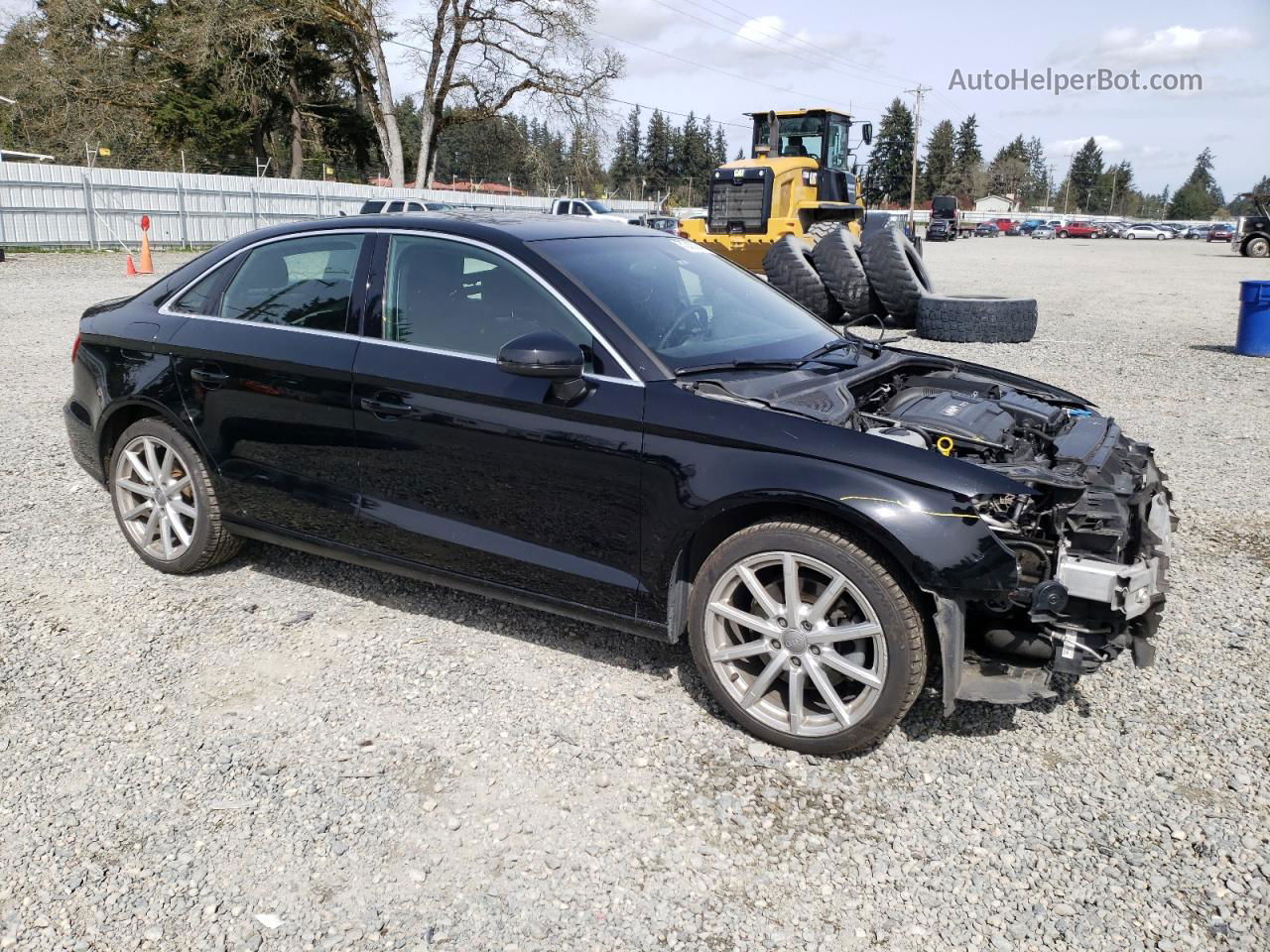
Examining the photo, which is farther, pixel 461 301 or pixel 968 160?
pixel 968 160

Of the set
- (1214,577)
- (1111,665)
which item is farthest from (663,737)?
(1214,577)

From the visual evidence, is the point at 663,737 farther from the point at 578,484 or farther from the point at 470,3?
the point at 470,3

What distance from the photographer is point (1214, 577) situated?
4.70 meters

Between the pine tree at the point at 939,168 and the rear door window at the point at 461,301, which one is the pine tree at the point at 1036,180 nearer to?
the pine tree at the point at 939,168

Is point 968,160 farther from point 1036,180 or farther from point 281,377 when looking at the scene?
point 281,377

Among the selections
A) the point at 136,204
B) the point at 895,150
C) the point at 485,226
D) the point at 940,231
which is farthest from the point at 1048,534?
the point at 895,150

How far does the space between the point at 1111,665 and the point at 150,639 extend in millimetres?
3777

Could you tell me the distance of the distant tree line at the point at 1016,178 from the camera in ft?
387

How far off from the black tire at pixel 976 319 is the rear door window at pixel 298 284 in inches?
340

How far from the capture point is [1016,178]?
13562 centimetres

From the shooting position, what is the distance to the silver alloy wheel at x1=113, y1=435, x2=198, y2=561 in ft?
14.9

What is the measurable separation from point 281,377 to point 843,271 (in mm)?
8691

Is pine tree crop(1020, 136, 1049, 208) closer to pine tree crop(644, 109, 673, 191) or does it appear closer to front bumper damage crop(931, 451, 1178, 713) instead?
pine tree crop(644, 109, 673, 191)

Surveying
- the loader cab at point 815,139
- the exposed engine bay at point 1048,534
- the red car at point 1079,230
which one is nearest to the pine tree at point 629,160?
the red car at point 1079,230
